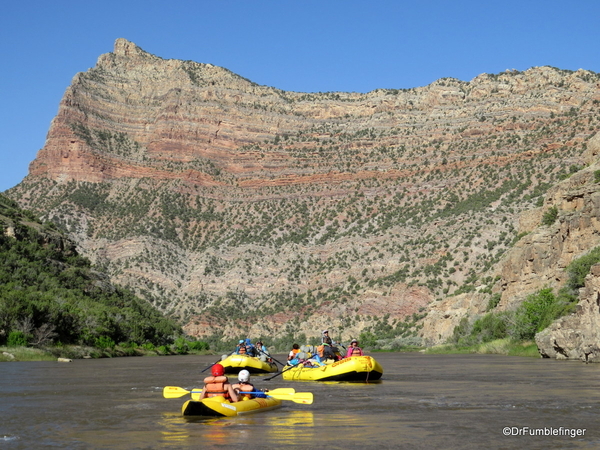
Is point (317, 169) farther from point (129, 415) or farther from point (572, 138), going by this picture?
point (129, 415)

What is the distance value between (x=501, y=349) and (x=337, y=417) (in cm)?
3813

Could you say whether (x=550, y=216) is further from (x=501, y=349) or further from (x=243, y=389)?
(x=243, y=389)

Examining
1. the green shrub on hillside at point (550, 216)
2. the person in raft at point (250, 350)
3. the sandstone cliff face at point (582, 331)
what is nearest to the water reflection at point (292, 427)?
the person in raft at point (250, 350)

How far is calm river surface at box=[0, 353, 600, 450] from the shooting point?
15.0 metres

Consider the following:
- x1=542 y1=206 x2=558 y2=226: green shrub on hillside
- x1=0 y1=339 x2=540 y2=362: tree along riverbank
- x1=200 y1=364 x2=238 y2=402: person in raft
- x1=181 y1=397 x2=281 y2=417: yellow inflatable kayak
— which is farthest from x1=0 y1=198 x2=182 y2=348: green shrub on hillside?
x1=542 y1=206 x2=558 y2=226: green shrub on hillside

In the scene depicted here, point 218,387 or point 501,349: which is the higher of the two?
point 501,349

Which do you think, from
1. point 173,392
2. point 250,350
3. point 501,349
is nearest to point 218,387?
point 173,392

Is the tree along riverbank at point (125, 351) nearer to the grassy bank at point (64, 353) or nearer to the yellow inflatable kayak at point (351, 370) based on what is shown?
the grassy bank at point (64, 353)

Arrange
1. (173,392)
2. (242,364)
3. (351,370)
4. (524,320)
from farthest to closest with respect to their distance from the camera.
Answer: (524,320) → (242,364) → (351,370) → (173,392)

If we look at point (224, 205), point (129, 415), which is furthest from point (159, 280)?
point (129, 415)

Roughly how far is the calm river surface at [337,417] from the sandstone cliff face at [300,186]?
47.7m

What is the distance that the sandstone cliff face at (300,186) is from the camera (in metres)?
95.0

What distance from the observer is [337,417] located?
1878 centimetres

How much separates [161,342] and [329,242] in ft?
123
